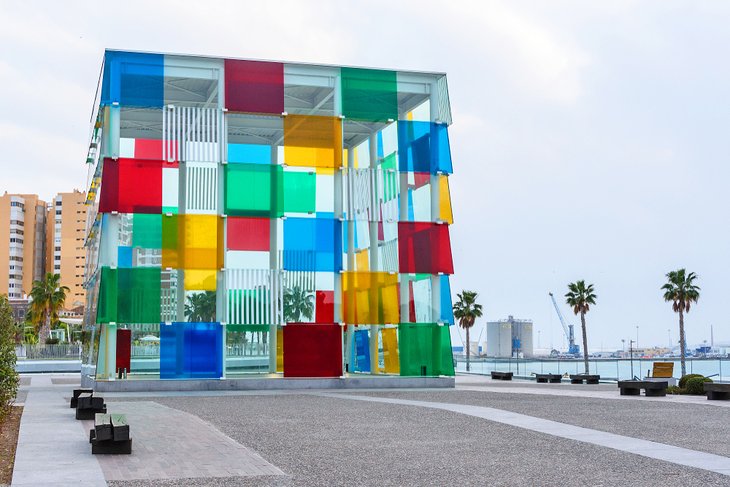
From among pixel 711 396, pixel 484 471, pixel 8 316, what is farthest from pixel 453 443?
pixel 711 396

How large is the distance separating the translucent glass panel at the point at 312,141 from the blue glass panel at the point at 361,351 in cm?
769

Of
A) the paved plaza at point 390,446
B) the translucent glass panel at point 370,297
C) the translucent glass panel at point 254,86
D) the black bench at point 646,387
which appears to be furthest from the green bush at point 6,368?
the translucent glass panel at point 370,297

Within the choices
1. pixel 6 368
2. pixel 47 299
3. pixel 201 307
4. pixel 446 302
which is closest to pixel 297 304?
pixel 201 307

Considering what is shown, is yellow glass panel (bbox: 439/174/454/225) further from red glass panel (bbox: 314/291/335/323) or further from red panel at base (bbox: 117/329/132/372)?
red panel at base (bbox: 117/329/132/372)

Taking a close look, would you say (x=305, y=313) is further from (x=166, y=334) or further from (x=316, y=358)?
(x=166, y=334)

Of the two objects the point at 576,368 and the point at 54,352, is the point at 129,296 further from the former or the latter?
the point at 576,368

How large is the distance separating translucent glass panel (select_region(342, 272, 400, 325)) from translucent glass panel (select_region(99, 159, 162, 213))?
8072mm

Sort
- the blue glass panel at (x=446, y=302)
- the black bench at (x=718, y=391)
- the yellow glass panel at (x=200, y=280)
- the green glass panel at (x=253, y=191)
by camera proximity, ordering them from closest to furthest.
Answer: the black bench at (x=718, y=391) < the yellow glass panel at (x=200, y=280) < the green glass panel at (x=253, y=191) < the blue glass panel at (x=446, y=302)

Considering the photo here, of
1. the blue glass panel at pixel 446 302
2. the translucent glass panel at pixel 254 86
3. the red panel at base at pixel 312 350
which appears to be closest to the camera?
the red panel at base at pixel 312 350

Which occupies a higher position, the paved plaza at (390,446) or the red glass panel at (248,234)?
the red glass panel at (248,234)

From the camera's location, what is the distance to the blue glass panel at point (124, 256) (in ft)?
112

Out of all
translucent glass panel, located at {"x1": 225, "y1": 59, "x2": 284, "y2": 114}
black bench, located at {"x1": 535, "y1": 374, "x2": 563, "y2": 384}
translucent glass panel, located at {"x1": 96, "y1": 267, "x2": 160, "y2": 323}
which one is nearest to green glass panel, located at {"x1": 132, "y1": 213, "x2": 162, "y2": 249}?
translucent glass panel, located at {"x1": 96, "y1": 267, "x2": 160, "y2": 323}

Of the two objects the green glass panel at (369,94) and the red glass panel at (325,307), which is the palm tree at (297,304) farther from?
the green glass panel at (369,94)

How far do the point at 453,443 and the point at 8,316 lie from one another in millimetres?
9898
